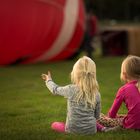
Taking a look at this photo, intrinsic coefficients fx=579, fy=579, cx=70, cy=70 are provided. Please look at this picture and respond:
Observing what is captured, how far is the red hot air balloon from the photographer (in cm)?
1271

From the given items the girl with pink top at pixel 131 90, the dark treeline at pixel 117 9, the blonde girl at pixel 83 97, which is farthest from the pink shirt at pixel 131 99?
the dark treeline at pixel 117 9

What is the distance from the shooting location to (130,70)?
593 centimetres

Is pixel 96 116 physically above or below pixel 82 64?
below

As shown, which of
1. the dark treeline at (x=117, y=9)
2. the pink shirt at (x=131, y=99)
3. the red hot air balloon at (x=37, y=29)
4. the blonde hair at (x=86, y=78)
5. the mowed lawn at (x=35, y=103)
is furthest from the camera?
the dark treeline at (x=117, y=9)

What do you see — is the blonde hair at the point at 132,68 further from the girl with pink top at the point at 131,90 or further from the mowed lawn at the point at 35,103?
the mowed lawn at the point at 35,103

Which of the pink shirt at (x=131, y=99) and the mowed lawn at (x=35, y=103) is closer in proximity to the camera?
the mowed lawn at (x=35, y=103)

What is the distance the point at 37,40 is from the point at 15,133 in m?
7.70

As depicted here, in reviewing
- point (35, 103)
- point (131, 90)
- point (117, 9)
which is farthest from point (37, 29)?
point (117, 9)

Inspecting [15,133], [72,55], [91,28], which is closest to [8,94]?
[15,133]

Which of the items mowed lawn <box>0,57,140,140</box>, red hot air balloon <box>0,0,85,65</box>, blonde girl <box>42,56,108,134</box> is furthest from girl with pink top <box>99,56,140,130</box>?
red hot air balloon <box>0,0,85,65</box>

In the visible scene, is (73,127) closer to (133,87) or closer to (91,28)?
(133,87)

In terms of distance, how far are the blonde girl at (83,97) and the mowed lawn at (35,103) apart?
0.42 ft

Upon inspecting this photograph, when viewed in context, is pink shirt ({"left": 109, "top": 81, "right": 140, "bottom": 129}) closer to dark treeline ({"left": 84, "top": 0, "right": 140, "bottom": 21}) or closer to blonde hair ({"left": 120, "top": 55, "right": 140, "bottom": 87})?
blonde hair ({"left": 120, "top": 55, "right": 140, "bottom": 87})

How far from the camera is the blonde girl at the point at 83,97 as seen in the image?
5723 mm
